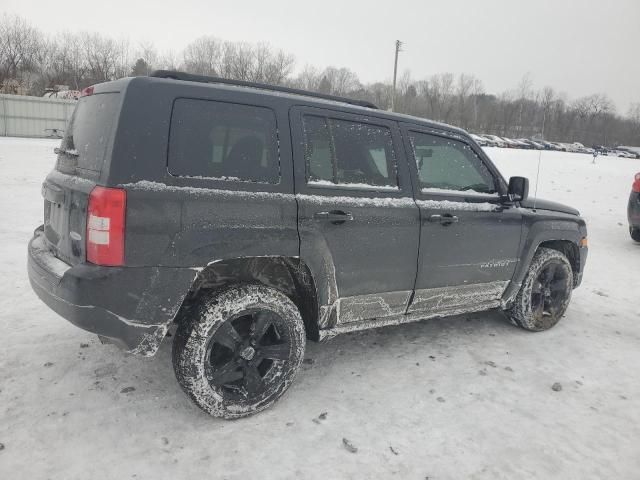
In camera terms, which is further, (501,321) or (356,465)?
(501,321)

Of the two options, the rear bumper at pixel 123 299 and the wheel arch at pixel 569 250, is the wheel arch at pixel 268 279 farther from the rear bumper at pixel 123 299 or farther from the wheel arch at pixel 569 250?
the wheel arch at pixel 569 250

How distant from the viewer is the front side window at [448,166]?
3.63 metres

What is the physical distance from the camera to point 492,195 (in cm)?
404

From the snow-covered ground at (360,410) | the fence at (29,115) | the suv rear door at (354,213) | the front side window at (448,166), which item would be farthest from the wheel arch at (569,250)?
the fence at (29,115)

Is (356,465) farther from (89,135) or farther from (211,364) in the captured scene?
(89,135)

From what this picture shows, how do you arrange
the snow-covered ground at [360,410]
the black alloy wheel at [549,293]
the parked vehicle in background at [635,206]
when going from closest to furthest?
1. the snow-covered ground at [360,410]
2. the black alloy wheel at [549,293]
3. the parked vehicle in background at [635,206]

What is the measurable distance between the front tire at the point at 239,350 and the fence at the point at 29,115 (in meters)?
27.9

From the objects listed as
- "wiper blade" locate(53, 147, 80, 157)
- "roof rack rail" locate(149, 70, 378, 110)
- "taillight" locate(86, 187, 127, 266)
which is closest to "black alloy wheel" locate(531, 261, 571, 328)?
"roof rack rail" locate(149, 70, 378, 110)

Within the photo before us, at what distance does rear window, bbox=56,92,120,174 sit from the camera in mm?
2594

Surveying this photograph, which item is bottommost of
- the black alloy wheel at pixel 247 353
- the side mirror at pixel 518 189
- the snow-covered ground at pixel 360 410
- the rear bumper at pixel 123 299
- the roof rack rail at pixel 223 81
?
the snow-covered ground at pixel 360 410

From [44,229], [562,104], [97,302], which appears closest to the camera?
[97,302]

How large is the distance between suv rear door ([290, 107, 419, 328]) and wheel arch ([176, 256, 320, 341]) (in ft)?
0.24

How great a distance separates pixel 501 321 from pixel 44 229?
4.11 m

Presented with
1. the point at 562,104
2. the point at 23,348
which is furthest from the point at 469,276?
the point at 562,104
